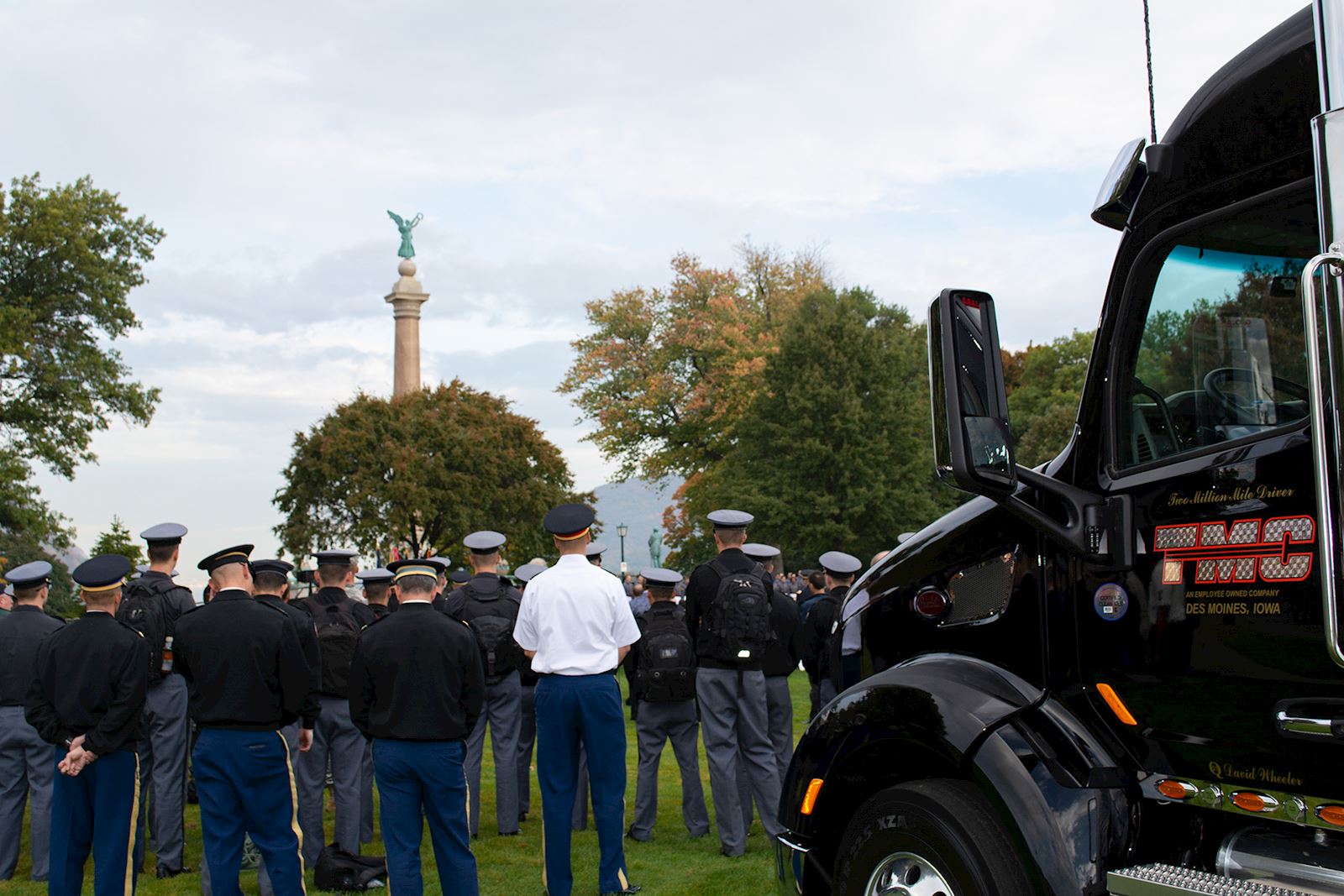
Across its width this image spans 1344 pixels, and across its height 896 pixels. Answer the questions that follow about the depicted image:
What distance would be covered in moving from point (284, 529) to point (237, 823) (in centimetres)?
4838

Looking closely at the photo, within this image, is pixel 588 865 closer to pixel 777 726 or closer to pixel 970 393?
pixel 777 726

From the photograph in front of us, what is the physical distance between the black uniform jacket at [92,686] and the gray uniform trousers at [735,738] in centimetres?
413

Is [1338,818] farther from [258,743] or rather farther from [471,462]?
[471,462]

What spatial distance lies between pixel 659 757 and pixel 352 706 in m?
3.71

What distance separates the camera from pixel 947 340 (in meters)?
3.72

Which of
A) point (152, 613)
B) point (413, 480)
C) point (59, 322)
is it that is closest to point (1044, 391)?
point (413, 480)

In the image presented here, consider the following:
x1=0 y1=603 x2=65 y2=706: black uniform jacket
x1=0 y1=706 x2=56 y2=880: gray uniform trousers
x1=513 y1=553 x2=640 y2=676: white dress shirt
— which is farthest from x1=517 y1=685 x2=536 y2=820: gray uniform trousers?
x1=0 y1=603 x2=65 y2=706: black uniform jacket

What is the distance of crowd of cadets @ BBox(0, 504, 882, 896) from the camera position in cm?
689

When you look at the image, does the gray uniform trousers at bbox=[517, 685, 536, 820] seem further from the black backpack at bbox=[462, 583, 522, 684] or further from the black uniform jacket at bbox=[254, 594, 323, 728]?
the black uniform jacket at bbox=[254, 594, 323, 728]

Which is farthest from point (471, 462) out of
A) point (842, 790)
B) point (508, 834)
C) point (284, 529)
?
point (842, 790)

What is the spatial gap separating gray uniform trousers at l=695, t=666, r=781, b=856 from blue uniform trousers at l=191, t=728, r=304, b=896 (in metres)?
3.45

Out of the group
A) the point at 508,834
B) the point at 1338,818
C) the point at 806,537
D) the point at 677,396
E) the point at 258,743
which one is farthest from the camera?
the point at 677,396

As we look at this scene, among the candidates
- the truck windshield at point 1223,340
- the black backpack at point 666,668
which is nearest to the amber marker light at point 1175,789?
the truck windshield at point 1223,340

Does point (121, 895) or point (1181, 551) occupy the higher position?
point (1181, 551)
